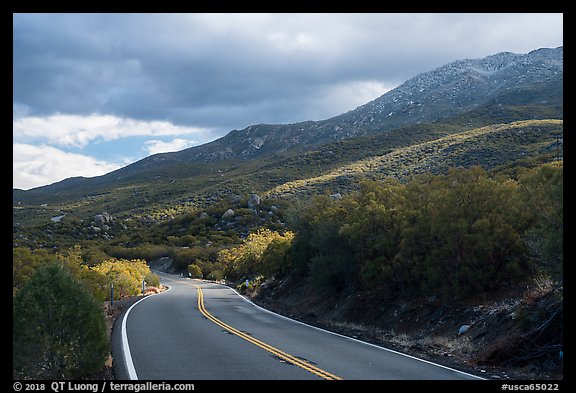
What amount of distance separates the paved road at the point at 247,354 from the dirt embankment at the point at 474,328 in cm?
117

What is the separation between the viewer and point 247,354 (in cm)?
1291

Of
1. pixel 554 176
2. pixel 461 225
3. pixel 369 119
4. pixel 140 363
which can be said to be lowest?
pixel 140 363

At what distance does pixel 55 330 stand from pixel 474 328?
10840 millimetres

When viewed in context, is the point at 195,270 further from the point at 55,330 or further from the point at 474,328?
the point at 55,330

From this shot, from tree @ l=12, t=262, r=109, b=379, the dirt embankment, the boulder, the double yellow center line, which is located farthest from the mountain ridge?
tree @ l=12, t=262, r=109, b=379

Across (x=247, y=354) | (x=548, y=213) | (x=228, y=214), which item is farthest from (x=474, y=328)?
(x=228, y=214)

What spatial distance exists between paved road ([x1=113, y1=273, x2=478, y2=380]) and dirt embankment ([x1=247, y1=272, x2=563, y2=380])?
1.17 meters

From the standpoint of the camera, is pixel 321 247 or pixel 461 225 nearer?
pixel 461 225

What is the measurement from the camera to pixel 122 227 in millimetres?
99750
